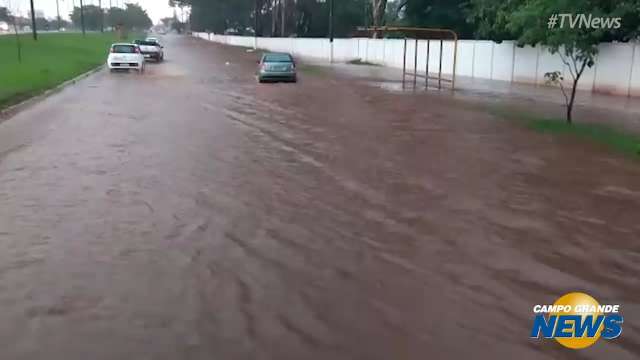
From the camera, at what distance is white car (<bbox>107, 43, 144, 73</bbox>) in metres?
34.6

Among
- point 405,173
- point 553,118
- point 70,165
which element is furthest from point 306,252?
point 553,118

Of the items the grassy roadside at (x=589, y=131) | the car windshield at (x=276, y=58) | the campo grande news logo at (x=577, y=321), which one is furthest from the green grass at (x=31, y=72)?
the campo grande news logo at (x=577, y=321)

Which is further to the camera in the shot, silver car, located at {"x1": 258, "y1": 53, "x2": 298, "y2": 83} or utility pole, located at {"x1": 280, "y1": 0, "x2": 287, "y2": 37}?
utility pole, located at {"x1": 280, "y1": 0, "x2": 287, "y2": 37}

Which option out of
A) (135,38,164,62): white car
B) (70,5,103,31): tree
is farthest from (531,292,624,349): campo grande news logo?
(70,5,103,31): tree

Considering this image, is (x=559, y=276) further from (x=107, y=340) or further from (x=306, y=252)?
(x=107, y=340)

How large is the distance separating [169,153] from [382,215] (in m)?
5.36

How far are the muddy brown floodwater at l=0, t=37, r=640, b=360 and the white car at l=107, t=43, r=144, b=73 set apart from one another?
69.2ft

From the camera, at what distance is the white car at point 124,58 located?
3462 cm

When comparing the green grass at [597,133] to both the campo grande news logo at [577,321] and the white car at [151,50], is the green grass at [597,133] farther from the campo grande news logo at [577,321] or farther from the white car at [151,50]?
the white car at [151,50]

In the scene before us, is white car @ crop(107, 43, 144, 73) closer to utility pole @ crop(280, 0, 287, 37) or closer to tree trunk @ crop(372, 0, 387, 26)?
tree trunk @ crop(372, 0, 387, 26)

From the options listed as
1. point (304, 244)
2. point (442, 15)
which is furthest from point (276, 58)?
point (304, 244)

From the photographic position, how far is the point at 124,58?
34781 mm

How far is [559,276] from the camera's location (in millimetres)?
6156

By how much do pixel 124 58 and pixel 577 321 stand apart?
3268cm
